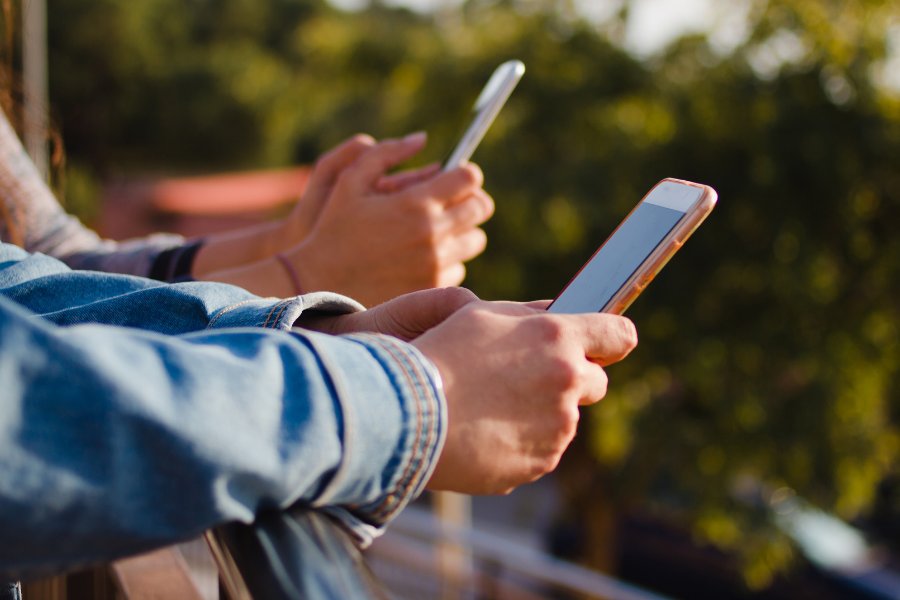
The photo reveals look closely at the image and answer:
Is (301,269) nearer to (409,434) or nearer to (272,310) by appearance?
(272,310)

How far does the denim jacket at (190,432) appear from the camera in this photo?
557 millimetres

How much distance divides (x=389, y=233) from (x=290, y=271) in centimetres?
19

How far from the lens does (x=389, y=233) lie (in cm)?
160

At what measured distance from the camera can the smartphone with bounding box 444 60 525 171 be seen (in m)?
1.77

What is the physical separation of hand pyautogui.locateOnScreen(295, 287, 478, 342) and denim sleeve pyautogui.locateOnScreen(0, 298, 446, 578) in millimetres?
209

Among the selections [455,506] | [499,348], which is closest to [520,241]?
[455,506]

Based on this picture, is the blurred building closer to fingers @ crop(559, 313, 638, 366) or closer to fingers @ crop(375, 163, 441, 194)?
fingers @ crop(375, 163, 441, 194)

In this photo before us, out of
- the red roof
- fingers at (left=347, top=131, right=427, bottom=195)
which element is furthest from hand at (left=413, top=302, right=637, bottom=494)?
the red roof

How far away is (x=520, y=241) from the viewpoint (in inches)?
223

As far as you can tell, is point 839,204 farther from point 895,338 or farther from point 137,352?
point 137,352

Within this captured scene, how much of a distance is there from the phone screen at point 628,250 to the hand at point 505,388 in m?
0.11

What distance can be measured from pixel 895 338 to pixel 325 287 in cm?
503

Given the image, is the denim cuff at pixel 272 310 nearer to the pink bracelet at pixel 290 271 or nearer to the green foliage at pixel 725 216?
the pink bracelet at pixel 290 271

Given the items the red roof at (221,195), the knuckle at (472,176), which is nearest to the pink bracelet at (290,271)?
the knuckle at (472,176)
